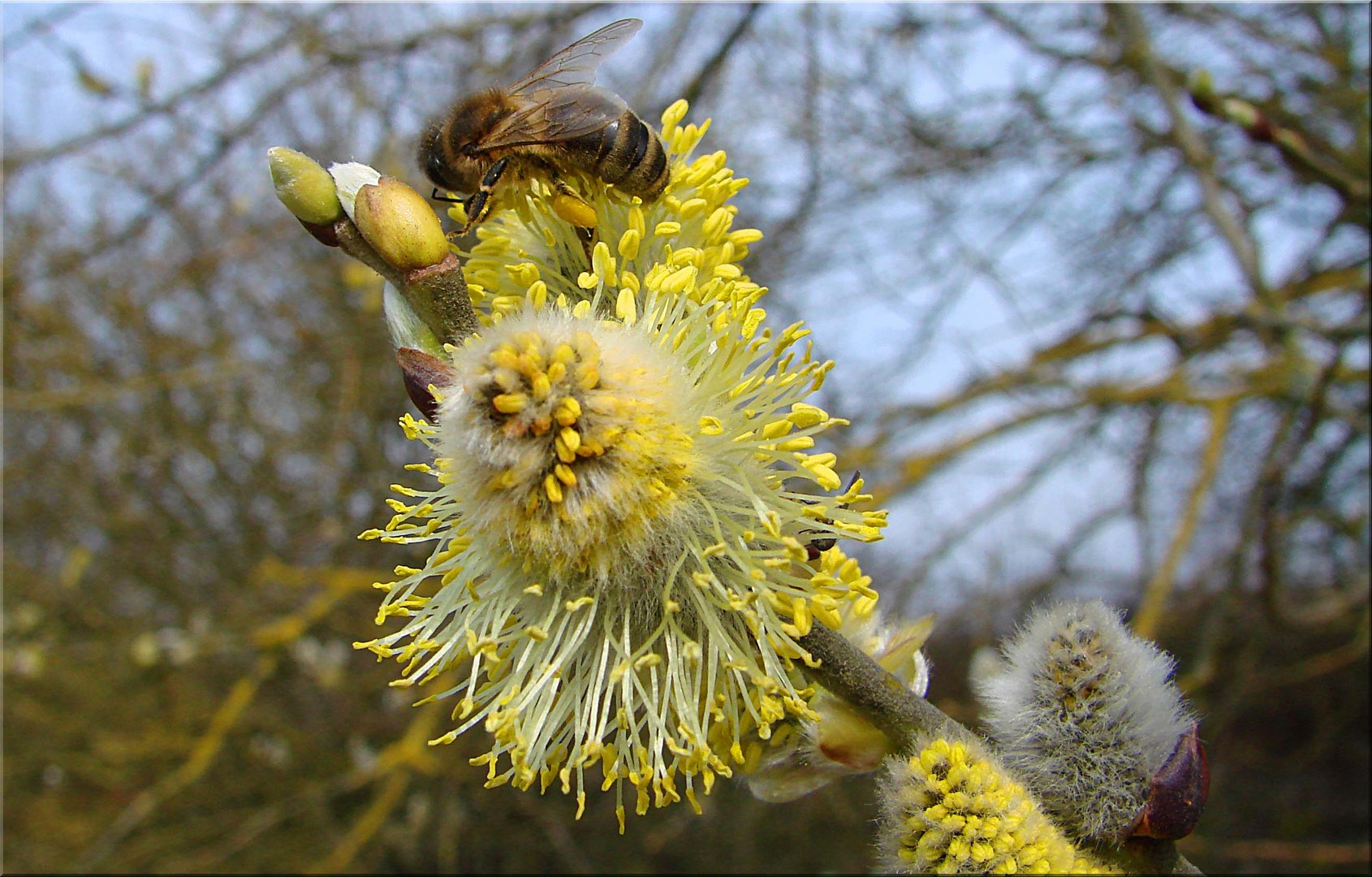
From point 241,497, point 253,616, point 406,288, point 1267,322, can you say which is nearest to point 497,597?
point 406,288

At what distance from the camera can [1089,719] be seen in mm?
972

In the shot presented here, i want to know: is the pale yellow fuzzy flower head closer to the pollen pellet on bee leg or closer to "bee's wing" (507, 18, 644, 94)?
the pollen pellet on bee leg

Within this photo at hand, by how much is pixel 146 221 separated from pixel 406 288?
8.67ft

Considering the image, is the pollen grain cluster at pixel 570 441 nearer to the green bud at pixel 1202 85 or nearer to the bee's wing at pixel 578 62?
the bee's wing at pixel 578 62

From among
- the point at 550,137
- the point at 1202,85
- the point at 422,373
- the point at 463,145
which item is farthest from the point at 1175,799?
the point at 1202,85

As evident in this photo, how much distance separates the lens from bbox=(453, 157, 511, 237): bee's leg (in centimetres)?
115

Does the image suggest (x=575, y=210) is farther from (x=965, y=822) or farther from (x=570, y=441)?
(x=965, y=822)

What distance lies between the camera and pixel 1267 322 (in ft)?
7.66

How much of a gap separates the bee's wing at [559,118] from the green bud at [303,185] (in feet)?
0.97

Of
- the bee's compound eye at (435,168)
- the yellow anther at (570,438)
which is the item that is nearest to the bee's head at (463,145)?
the bee's compound eye at (435,168)

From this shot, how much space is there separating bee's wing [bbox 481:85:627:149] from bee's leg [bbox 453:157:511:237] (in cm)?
3

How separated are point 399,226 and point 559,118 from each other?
1.17ft

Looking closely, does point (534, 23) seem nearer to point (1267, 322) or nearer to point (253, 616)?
point (1267, 322)

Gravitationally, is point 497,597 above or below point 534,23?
below
